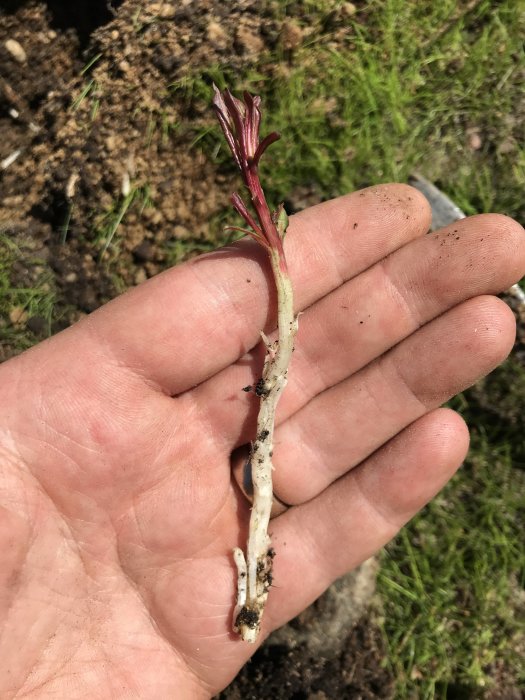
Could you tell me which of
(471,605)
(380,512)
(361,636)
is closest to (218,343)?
(380,512)

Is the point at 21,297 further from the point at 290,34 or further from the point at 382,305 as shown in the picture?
the point at 290,34

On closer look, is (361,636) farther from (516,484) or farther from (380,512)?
(516,484)

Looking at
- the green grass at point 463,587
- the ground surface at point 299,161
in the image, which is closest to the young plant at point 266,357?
the ground surface at point 299,161

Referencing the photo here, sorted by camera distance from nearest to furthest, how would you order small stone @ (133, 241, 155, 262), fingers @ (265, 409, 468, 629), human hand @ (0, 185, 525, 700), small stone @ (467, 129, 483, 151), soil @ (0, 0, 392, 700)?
human hand @ (0, 185, 525, 700) < fingers @ (265, 409, 468, 629) < soil @ (0, 0, 392, 700) < small stone @ (133, 241, 155, 262) < small stone @ (467, 129, 483, 151)

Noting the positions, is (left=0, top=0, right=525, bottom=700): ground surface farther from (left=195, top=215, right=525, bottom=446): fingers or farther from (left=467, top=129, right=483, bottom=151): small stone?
(left=195, top=215, right=525, bottom=446): fingers

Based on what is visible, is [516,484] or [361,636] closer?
[361,636]

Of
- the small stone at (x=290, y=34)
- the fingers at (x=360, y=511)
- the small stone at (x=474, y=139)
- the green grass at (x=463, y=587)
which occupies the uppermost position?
the small stone at (x=290, y=34)

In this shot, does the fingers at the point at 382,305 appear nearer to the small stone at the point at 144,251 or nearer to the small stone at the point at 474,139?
the small stone at the point at 144,251

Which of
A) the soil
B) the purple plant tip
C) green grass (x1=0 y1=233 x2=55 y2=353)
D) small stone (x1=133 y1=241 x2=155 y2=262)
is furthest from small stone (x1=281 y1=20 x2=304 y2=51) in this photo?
green grass (x1=0 y1=233 x2=55 y2=353)
